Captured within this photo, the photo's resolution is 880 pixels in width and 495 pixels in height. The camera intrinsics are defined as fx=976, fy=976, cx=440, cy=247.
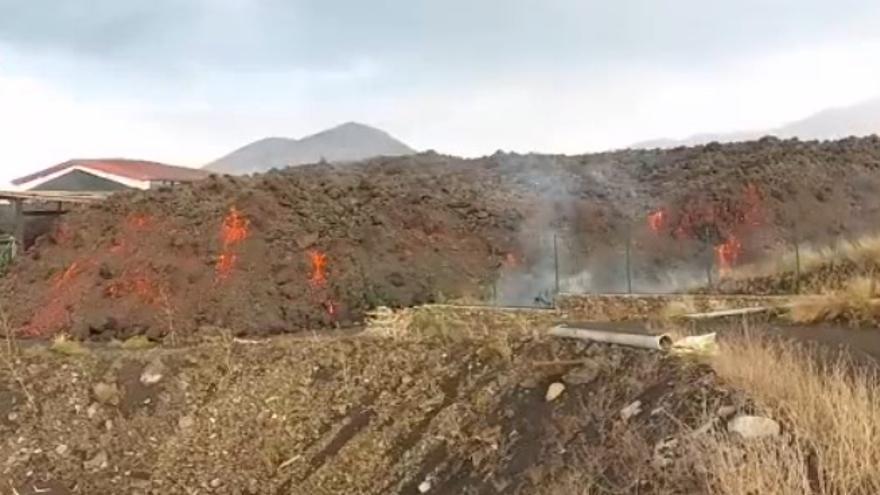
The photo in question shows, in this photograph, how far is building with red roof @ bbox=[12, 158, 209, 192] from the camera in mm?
43375

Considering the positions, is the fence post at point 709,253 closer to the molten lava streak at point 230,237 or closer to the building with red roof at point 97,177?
the molten lava streak at point 230,237

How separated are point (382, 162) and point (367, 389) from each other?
28.2 m

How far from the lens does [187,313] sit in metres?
24.0

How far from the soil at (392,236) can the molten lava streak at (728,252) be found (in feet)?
0.82

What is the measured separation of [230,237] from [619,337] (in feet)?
62.3

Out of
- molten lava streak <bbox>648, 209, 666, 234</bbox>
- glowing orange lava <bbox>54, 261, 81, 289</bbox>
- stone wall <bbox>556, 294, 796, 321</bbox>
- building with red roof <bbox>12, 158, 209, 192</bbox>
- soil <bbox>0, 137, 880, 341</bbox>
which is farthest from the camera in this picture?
building with red roof <bbox>12, 158, 209, 192</bbox>

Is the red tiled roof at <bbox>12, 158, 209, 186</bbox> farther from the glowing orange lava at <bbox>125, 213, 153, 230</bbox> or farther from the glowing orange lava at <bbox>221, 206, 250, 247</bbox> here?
the glowing orange lava at <bbox>221, 206, 250, 247</bbox>

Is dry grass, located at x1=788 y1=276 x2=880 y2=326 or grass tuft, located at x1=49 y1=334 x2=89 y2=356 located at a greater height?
dry grass, located at x1=788 y1=276 x2=880 y2=326

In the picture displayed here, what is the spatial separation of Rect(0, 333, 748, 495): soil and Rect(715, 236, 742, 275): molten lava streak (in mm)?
15237

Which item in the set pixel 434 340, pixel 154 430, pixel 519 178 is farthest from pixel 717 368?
pixel 519 178

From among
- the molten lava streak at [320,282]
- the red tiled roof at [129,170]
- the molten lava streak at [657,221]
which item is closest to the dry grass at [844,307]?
the molten lava streak at [320,282]

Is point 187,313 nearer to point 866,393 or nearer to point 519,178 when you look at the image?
point 519,178

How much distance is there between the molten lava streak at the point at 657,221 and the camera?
30.2 metres

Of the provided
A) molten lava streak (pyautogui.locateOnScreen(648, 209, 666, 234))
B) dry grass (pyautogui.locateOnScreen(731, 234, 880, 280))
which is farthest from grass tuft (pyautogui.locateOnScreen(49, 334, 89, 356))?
molten lava streak (pyautogui.locateOnScreen(648, 209, 666, 234))
